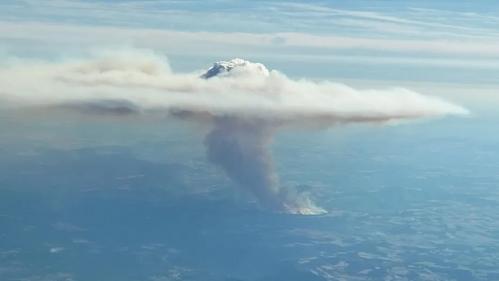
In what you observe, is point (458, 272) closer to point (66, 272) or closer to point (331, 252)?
point (331, 252)

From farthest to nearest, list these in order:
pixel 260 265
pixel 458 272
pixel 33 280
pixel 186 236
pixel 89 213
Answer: pixel 89 213
pixel 186 236
pixel 458 272
pixel 260 265
pixel 33 280

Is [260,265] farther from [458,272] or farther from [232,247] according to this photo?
[458,272]

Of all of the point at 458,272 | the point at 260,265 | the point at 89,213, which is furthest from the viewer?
the point at 89,213

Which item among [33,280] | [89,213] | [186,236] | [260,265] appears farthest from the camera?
[89,213]

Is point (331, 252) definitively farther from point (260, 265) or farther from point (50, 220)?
point (50, 220)

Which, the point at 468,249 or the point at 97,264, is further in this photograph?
the point at 468,249

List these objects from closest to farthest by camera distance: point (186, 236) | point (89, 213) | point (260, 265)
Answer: point (260, 265) < point (186, 236) < point (89, 213)

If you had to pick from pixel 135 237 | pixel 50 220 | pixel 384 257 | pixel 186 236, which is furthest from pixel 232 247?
pixel 50 220

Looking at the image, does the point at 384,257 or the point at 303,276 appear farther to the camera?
the point at 384,257

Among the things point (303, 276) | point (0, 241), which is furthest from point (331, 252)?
point (0, 241)
